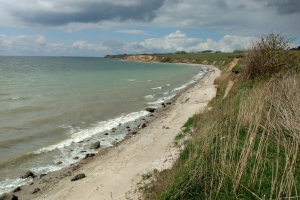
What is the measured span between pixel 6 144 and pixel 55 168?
5.50m

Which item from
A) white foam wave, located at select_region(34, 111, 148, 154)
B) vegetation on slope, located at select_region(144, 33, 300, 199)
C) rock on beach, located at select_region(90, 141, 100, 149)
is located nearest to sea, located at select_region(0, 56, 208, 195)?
white foam wave, located at select_region(34, 111, 148, 154)

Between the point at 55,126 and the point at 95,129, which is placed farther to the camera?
the point at 55,126

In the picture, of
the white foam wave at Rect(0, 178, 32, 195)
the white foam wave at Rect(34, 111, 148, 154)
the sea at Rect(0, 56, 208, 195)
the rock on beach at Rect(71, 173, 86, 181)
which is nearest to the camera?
the white foam wave at Rect(0, 178, 32, 195)

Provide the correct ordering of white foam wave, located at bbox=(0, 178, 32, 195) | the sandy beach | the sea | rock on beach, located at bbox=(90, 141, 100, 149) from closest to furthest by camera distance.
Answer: the sandy beach, white foam wave, located at bbox=(0, 178, 32, 195), the sea, rock on beach, located at bbox=(90, 141, 100, 149)

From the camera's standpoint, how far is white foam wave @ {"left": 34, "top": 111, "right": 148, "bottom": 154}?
16.7 meters

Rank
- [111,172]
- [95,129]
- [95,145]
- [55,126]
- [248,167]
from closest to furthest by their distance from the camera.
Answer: [248,167]
[111,172]
[95,145]
[95,129]
[55,126]

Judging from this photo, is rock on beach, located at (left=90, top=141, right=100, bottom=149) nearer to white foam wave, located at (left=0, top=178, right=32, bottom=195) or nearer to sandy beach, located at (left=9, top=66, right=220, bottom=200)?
sandy beach, located at (left=9, top=66, right=220, bottom=200)

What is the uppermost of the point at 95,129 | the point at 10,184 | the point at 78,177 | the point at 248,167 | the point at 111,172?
the point at 248,167

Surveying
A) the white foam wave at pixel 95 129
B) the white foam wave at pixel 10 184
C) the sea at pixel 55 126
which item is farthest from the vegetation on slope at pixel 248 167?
the white foam wave at pixel 95 129

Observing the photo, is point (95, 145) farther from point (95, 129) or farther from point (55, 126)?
point (55, 126)

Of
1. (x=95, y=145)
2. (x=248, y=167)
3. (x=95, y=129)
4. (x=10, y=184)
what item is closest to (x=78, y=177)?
(x=10, y=184)

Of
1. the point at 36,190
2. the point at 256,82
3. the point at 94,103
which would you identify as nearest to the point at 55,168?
the point at 36,190

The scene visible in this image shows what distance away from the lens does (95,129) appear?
67.3 feet

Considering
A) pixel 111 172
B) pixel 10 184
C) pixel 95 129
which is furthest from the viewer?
pixel 95 129
